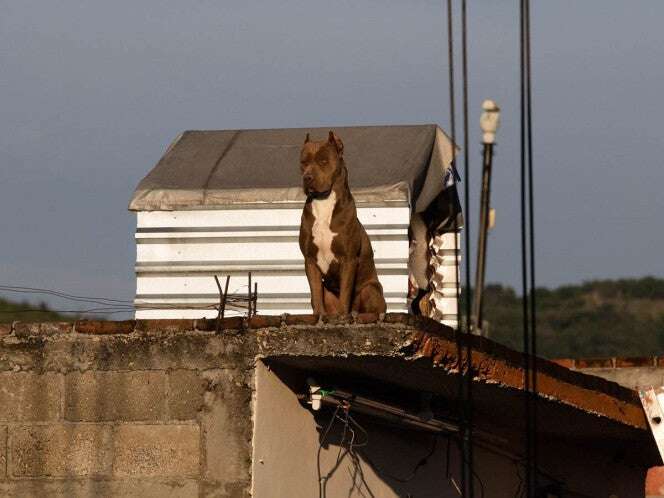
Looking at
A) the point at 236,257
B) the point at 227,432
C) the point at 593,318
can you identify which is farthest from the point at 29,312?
the point at 593,318

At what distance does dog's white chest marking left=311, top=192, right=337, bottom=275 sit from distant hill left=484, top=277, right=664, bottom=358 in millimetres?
44154

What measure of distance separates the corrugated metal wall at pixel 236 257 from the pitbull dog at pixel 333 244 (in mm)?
3122

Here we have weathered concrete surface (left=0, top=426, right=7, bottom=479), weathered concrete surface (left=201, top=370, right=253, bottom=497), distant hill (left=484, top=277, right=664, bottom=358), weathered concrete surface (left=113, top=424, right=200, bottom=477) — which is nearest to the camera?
weathered concrete surface (left=201, top=370, right=253, bottom=497)

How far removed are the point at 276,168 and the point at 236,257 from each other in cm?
112

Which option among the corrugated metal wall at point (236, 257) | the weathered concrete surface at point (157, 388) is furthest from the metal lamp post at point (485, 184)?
the weathered concrete surface at point (157, 388)

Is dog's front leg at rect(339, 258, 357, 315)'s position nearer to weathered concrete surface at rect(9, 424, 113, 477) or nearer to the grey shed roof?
weathered concrete surface at rect(9, 424, 113, 477)

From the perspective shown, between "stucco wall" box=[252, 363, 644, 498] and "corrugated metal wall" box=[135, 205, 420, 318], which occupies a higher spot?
"corrugated metal wall" box=[135, 205, 420, 318]

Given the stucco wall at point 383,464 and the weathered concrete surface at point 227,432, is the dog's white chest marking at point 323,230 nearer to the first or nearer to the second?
the stucco wall at point 383,464

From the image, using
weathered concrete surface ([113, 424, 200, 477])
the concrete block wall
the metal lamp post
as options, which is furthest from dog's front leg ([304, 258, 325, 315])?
the metal lamp post

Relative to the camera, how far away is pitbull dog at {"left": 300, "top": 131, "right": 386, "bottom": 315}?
9.93m

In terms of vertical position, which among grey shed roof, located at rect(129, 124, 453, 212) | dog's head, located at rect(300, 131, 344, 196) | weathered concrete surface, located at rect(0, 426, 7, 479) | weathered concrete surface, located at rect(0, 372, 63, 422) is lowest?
weathered concrete surface, located at rect(0, 426, 7, 479)

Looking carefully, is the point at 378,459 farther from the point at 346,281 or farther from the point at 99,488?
the point at 99,488

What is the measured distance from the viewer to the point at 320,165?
10.0 m

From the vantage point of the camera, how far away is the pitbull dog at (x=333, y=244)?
391 inches
